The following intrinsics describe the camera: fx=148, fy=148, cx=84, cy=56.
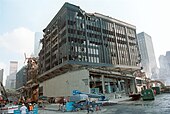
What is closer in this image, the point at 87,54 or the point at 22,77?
the point at 87,54

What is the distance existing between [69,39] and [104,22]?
79.3ft

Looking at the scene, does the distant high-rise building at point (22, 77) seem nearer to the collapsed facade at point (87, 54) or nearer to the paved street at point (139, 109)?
the collapsed facade at point (87, 54)

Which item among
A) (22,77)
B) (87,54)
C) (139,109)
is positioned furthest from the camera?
(22,77)

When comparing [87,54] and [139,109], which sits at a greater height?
[87,54]

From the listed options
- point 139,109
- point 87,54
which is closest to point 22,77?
point 87,54

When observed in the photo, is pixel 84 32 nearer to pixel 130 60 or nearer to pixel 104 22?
pixel 104 22

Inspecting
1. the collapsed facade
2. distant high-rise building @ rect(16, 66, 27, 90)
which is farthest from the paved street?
distant high-rise building @ rect(16, 66, 27, 90)

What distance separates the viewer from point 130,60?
255 feet

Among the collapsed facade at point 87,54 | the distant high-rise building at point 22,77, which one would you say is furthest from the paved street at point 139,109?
the distant high-rise building at point 22,77

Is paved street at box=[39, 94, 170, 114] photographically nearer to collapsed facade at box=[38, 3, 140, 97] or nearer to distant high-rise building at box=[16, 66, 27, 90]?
collapsed facade at box=[38, 3, 140, 97]

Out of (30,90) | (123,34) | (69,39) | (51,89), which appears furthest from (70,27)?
(30,90)

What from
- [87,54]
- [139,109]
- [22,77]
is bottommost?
[139,109]

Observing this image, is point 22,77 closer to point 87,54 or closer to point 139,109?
point 87,54

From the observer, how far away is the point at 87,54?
60969 millimetres
